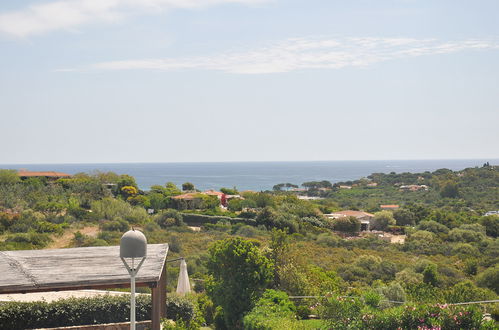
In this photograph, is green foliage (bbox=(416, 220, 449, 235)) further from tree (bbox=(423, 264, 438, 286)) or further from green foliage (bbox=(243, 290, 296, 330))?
green foliage (bbox=(243, 290, 296, 330))

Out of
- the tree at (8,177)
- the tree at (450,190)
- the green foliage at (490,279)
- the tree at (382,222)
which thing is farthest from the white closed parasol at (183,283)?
the tree at (450,190)

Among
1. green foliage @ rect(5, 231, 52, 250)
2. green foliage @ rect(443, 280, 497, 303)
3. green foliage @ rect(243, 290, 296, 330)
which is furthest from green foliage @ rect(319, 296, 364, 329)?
green foliage @ rect(5, 231, 52, 250)

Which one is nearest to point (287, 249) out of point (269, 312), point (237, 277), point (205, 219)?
point (237, 277)

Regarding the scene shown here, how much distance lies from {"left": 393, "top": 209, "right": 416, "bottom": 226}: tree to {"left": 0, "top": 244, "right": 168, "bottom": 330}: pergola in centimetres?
3357

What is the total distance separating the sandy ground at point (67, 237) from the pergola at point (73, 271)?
13.2 metres

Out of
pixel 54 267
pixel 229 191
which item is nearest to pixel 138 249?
pixel 54 267

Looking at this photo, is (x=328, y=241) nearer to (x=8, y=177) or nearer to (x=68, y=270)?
(x=68, y=270)

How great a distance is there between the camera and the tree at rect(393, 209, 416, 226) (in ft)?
128

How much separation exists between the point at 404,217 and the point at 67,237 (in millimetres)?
26397

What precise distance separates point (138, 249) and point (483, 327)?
609cm

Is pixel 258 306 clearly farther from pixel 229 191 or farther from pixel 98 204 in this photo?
pixel 229 191

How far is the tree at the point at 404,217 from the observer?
39.2 metres

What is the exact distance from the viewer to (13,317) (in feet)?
31.3

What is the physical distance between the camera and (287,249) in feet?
40.0
